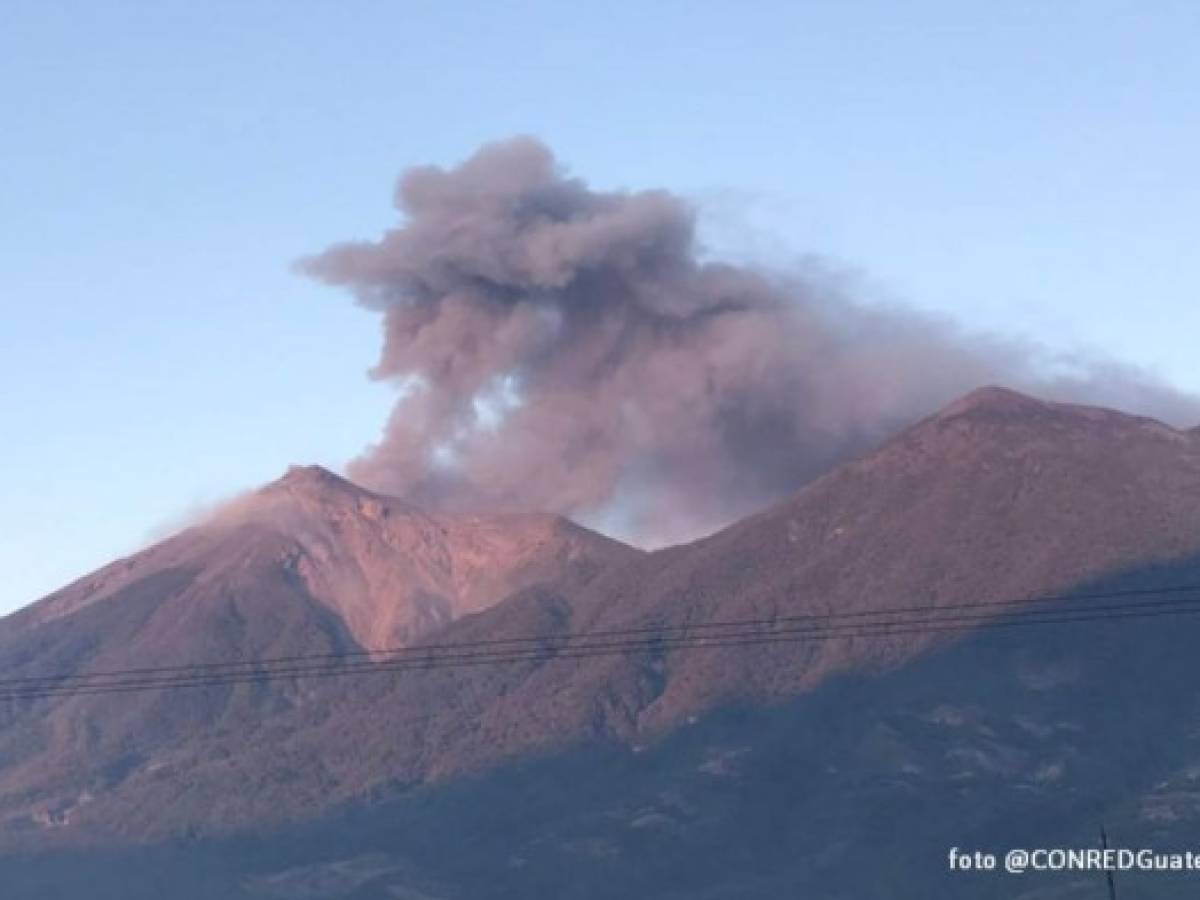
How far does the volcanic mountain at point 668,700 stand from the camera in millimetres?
143000

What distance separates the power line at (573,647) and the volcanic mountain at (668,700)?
0.63 metres

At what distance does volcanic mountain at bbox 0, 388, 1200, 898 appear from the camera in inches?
5630

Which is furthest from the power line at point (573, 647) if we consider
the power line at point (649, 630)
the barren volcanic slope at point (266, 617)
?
the barren volcanic slope at point (266, 617)

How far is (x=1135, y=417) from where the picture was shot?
577 ft

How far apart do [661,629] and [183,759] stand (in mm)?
34295

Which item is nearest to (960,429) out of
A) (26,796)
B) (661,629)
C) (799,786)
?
(661,629)

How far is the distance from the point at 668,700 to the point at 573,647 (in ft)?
45.4

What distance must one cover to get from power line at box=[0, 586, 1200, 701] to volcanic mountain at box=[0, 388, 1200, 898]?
632 mm

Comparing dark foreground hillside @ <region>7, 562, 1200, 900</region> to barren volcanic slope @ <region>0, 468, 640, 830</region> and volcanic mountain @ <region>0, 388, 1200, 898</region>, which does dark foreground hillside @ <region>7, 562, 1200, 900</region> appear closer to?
volcanic mountain @ <region>0, 388, 1200, 898</region>

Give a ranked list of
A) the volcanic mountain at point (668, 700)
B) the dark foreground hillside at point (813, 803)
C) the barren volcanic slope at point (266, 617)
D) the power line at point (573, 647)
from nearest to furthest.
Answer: the dark foreground hillside at point (813, 803), the volcanic mountain at point (668, 700), the power line at point (573, 647), the barren volcanic slope at point (266, 617)

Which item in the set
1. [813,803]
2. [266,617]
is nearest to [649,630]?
[813,803]

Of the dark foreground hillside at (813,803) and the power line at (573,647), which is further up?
the power line at (573,647)

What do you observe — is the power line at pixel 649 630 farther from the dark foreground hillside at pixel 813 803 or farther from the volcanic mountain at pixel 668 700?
the dark foreground hillside at pixel 813 803

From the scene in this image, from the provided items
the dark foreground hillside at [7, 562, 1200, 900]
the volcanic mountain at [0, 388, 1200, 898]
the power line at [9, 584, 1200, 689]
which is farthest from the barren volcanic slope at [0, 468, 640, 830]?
the dark foreground hillside at [7, 562, 1200, 900]
